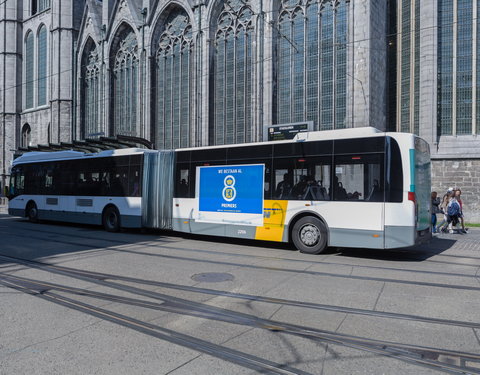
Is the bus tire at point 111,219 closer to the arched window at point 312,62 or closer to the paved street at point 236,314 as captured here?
the paved street at point 236,314

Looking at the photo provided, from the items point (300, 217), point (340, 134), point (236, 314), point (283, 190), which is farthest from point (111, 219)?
point (236, 314)

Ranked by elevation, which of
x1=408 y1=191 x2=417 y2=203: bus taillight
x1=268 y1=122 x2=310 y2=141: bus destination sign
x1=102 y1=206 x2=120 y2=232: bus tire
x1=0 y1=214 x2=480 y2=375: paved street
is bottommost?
x1=0 y1=214 x2=480 y2=375: paved street

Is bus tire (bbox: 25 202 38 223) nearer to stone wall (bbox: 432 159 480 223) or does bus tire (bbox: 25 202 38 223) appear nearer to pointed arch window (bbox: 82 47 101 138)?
pointed arch window (bbox: 82 47 101 138)

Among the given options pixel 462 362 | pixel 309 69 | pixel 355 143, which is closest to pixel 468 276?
pixel 355 143

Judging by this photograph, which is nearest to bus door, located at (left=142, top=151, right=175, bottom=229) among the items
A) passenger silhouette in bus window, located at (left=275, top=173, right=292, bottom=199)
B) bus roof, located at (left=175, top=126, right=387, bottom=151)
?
passenger silhouette in bus window, located at (left=275, top=173, right=292, bottom=199)

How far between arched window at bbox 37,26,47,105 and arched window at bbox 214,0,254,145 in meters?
24.1

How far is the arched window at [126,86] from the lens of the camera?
33.2 meters

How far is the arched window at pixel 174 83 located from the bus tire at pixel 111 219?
1473cm

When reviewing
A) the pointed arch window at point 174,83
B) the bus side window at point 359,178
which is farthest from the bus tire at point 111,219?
the pointed arch window at point 174,83

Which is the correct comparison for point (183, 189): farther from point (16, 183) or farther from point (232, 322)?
point (16, 183)

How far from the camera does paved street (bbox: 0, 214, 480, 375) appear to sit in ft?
12.0

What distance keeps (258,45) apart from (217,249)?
59.4 feet

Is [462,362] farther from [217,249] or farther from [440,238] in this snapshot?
[440,238]

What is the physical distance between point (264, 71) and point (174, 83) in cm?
864
